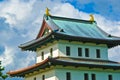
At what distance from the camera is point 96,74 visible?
47781mm

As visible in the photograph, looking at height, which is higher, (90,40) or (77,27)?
(77,27)

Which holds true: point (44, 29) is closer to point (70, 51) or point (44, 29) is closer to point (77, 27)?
point (77, 27)

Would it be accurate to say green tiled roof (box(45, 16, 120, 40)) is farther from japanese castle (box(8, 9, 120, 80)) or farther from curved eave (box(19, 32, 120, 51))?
curved eave (box(19, 32, 120, 51))

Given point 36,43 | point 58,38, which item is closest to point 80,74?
point 58,38

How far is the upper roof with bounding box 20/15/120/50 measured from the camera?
47.6 metres

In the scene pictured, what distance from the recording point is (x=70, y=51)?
4812cm

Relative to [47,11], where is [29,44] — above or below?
below

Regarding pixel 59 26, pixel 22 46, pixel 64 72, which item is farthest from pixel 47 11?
pixel 64 72

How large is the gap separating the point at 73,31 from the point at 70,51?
3.21m

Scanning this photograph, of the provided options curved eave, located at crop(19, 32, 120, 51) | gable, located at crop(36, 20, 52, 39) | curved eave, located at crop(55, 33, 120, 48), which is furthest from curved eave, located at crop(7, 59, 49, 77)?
gable, located at crop(36, 20, 52, 39)

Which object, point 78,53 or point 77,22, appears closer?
point 78,53

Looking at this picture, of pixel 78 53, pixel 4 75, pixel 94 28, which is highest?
pixel 94 28

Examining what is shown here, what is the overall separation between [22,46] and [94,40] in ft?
38.0

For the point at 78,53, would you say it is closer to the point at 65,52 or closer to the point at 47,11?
the point at 65,52
